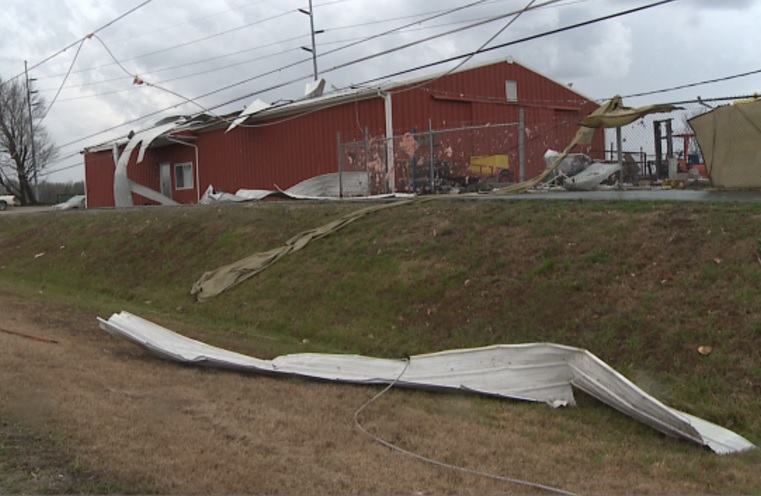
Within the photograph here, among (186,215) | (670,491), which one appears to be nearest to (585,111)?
(186,215)

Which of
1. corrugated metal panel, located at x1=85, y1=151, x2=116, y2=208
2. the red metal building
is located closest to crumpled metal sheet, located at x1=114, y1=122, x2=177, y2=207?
the red metal building

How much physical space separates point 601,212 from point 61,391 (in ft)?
24.0

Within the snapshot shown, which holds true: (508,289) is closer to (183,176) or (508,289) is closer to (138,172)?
(183,176)

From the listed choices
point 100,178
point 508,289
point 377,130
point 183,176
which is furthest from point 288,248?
point 100,178

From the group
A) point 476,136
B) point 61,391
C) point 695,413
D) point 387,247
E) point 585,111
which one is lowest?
point 695,413

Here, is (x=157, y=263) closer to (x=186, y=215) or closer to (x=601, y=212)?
(x=186, y=215)

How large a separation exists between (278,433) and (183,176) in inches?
1060

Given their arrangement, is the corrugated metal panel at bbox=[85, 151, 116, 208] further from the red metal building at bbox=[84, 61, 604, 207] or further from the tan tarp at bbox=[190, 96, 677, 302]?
the tan tarp at bbox=[190, 96, 677, 302]

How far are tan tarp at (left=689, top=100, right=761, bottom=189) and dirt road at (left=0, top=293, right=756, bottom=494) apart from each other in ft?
28.2

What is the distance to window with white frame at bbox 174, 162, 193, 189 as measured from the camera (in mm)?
29902

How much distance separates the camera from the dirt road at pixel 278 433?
4172 mm

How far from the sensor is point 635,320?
720cm

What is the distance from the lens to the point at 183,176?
3045 cm

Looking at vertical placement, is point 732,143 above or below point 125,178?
below
